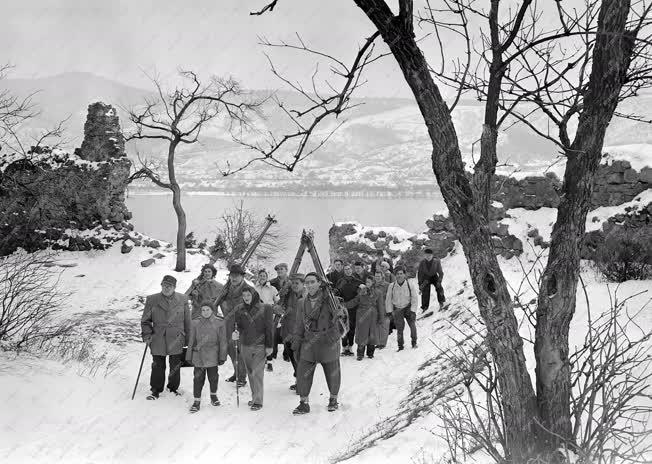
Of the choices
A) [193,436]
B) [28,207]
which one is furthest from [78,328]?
[28,207]

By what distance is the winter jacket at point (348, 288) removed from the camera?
1054 cm

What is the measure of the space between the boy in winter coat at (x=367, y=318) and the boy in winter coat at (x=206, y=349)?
338 centimetres

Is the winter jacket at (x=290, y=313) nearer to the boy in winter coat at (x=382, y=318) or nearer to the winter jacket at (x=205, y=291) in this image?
the winter jacket at (x=205, y=291)

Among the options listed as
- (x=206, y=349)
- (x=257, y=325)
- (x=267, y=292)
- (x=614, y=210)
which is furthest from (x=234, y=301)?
(x=614, y=210)

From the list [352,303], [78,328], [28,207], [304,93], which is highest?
[304,93]

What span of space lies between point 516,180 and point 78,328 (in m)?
12.1

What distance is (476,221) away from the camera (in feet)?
10.8

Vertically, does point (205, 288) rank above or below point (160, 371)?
above

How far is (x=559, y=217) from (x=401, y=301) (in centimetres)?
711

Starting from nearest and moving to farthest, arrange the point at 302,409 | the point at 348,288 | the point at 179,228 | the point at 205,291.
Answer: the point at 302,409 < the point at 205,291 < the point at 348,288 < the point at 179,228

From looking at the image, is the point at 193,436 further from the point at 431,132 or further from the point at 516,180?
the point at 516,180

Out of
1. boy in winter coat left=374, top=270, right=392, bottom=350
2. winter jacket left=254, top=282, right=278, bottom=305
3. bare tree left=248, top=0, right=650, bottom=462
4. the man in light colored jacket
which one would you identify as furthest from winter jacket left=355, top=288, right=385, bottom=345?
bare tree left=248, top=0, right=650, bottom=462

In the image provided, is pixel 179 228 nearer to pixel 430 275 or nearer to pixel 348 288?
pixel 430 275

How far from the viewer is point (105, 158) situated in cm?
1964
